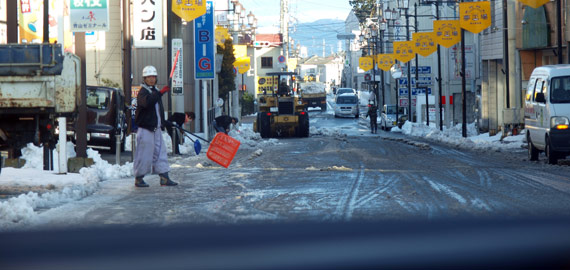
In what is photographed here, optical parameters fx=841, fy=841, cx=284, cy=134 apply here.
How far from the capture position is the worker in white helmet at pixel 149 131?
12.3 m

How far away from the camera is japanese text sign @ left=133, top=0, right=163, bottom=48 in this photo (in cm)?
2881

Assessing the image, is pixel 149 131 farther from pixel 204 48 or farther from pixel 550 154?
pixel 204 48

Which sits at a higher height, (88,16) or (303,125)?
(88,16)

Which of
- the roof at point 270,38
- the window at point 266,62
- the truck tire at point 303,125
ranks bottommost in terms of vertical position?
the truck tire at point 303,125

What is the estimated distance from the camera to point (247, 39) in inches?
4803

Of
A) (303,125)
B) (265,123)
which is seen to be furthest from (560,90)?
(265,123)

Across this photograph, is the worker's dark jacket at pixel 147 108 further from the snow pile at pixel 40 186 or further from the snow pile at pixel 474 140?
the snow pile at pixel 474 140

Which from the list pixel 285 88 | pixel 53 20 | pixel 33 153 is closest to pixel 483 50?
pixel 285 88

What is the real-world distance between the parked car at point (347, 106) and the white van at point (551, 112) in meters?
56.6

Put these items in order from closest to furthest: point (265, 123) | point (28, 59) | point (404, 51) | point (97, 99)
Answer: point (28, 59)
point (97, 99)
point (265, 123)
point (404, 51)

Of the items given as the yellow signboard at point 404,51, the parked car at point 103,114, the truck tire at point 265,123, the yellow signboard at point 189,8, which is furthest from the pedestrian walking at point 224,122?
the yellow signboard at point 404,51

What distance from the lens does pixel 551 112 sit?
17.4 metres

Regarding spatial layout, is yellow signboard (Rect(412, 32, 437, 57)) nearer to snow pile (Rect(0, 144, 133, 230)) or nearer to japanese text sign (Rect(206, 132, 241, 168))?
japanese text sign (Rect(206, 132, 241, 168))

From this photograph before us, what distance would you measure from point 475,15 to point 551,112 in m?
16.5
